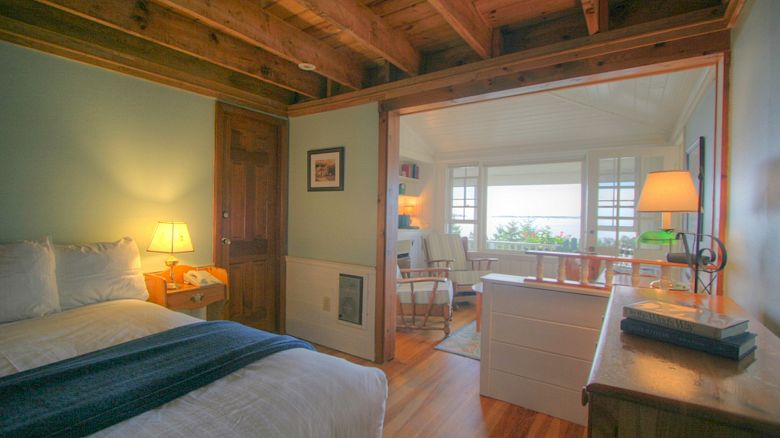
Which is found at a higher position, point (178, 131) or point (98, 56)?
point (98, 56)

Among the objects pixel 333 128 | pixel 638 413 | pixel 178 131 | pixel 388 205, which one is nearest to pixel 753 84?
pixel 638 413

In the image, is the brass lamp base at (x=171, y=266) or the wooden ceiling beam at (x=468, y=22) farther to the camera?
the brass lamp base at (x=171, y=266)

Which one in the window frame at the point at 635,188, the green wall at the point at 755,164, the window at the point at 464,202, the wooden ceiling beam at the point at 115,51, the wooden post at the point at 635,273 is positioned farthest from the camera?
the window at the point at 464,202

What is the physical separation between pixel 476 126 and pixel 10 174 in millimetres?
4489

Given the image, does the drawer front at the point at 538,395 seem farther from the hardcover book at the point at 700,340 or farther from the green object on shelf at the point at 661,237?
the hardcover book at the point at 700,340

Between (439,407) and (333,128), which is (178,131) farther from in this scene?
(439,407)

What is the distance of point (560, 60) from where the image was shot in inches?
89.4

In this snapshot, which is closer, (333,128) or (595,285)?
(595,285)

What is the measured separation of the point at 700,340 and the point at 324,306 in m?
2.93

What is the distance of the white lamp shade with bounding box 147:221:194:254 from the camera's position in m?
2.55

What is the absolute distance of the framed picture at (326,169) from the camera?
10.9ft

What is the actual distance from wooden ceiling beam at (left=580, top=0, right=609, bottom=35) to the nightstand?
2983 millimetres

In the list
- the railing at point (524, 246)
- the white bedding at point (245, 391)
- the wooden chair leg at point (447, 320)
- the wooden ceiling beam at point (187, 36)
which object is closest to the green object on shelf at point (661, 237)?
the white bedding at point (245, 391)

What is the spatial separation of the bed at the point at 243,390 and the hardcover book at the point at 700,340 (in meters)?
0.92
